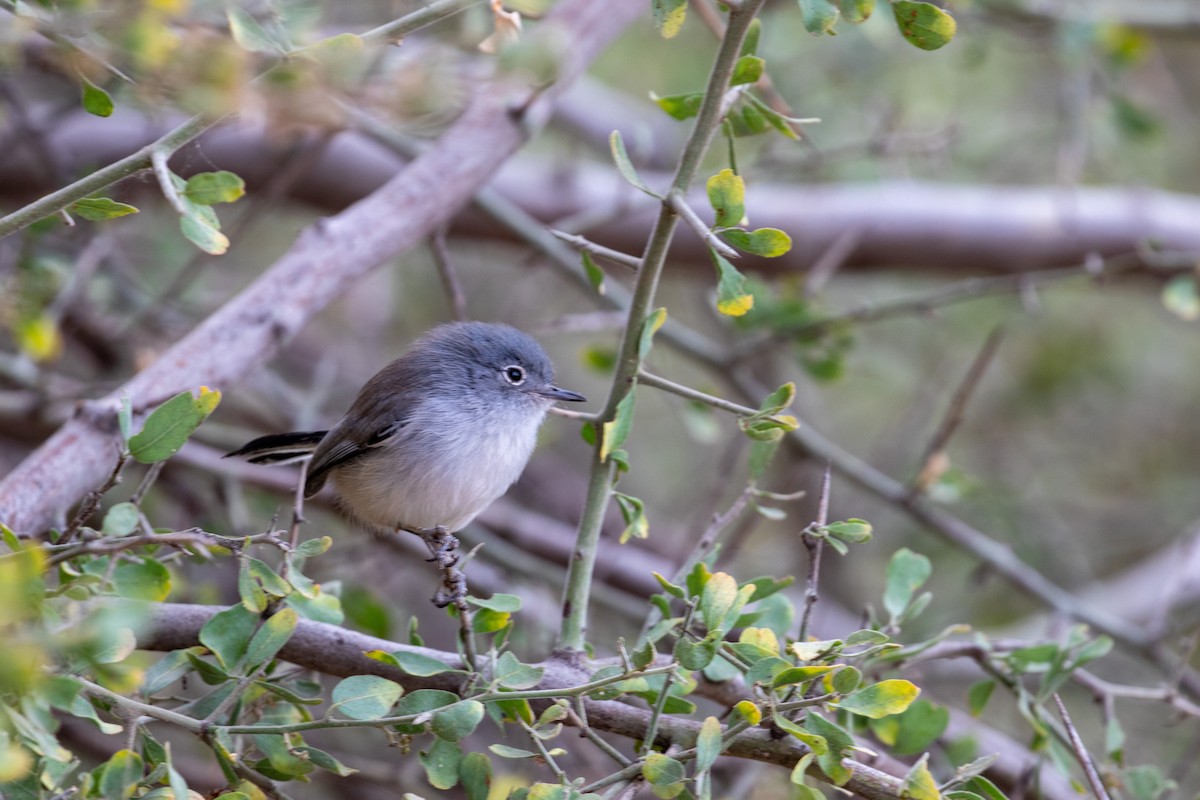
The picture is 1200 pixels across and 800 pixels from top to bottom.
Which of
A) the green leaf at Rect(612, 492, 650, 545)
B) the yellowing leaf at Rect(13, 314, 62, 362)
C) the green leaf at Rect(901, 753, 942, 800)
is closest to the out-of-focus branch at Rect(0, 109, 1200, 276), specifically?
the yellowing leaf at Rect(13, 314, 62, 362)

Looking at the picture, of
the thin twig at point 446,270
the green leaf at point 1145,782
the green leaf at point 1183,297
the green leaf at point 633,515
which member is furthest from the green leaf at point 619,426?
the green leaf at point 1183,297

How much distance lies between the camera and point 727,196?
67.4 inches

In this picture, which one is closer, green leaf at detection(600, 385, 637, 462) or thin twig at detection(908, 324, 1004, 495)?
green leaf at detection(600, 385, 637, 462)

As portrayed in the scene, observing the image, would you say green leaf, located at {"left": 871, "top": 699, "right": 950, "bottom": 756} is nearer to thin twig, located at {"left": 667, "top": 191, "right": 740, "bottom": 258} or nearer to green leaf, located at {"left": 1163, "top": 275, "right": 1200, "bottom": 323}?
thin twig, located at {"left": 667, "top": 191, "right": 740, "bottom": 258}

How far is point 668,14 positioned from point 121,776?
129 cm

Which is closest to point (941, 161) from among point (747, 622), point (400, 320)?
point (400, 320)

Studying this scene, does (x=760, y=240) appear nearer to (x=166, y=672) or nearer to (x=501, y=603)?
(x=501, y=603)

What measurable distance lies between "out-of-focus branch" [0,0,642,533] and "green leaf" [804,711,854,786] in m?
1.06

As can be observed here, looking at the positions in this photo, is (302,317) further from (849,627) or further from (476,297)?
(476,297)

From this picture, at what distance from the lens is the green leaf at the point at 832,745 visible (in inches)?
63.4

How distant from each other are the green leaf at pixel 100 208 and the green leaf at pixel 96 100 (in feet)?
0.54

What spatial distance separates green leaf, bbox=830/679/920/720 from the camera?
1.67 meters

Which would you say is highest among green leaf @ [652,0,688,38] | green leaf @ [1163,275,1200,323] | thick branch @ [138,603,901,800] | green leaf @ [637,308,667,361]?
green leaf @ [652,0,688,38]

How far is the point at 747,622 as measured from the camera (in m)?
2.03
